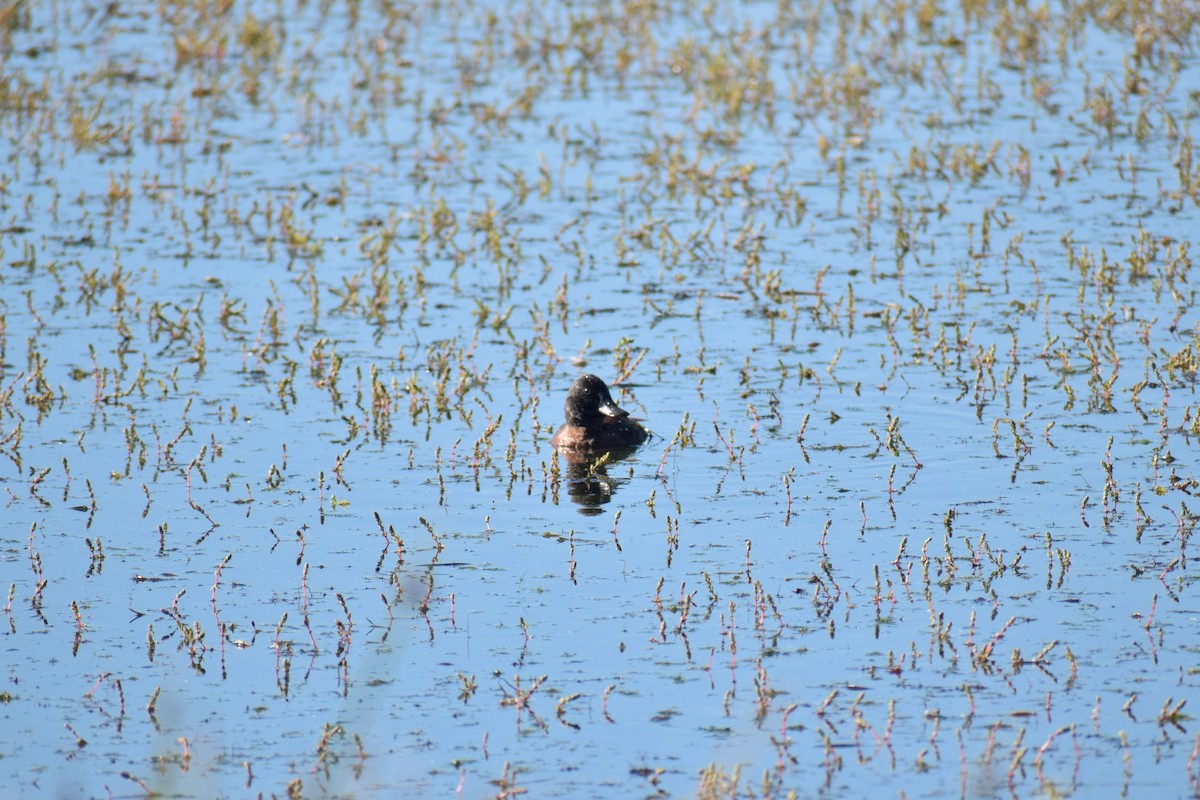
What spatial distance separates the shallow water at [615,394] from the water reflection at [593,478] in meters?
0.05

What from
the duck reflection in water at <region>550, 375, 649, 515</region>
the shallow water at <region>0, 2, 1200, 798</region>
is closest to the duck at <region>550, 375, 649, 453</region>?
the duck reflection in water at <region>550, 375, 649, 515</region>

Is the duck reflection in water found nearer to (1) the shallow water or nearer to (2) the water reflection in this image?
(2) the water reflection

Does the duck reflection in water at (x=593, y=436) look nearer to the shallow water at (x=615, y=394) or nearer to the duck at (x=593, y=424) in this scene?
the duck at (x=593, y=424)

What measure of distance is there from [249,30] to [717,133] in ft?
19.5

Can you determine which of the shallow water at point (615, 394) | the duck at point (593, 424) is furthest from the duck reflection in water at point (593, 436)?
the shallow water at point (615, 394)

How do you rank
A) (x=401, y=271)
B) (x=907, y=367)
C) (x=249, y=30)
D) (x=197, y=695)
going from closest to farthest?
(x=197, y=695), (x=907, y=367), (x=401, y=271), (x=249, y=30)

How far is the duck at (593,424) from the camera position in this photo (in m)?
10.2

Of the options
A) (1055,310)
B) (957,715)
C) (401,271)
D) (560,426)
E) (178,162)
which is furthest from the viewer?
(178,162)

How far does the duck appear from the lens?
10164 mm

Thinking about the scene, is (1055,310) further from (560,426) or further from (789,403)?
(560,426)

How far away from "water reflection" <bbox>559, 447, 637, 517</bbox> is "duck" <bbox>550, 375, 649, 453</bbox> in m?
0.04

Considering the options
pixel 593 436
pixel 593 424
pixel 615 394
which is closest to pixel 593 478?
pixel 593 436

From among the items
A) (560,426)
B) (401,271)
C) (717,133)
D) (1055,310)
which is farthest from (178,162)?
(1055,310)

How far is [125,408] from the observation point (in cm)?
1089
